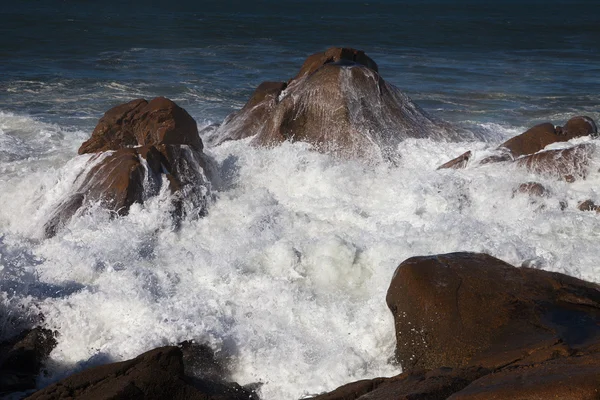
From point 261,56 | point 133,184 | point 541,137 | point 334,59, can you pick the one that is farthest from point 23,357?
point 261,56

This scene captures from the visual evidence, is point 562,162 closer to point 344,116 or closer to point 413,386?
point 344,116

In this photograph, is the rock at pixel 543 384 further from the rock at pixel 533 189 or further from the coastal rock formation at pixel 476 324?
the rock at pixel 533 189

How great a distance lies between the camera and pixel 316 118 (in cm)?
1075

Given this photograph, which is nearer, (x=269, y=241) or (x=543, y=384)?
(x=543, y=384)

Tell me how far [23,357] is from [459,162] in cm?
608

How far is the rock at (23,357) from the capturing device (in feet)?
18.2

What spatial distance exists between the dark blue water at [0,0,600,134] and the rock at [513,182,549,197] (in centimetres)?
619

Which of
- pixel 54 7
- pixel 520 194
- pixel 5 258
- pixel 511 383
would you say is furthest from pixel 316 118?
pixel 54 7

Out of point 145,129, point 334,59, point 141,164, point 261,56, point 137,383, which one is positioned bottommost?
point 261,56

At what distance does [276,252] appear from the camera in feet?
25.9

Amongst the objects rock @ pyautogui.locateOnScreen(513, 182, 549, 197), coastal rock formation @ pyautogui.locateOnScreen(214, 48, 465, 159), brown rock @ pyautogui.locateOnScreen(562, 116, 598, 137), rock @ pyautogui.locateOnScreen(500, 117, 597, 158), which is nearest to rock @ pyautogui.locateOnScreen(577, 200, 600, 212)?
rock @ pyautogui.locateOnScreen(513, 182, 549, 197)

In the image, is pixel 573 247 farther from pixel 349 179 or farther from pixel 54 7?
pixel 54 7

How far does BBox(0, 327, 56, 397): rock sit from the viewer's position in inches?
218

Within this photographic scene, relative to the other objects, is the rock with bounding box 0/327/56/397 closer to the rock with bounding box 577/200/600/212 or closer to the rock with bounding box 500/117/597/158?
the rock with bounding box 577/200/600/212
